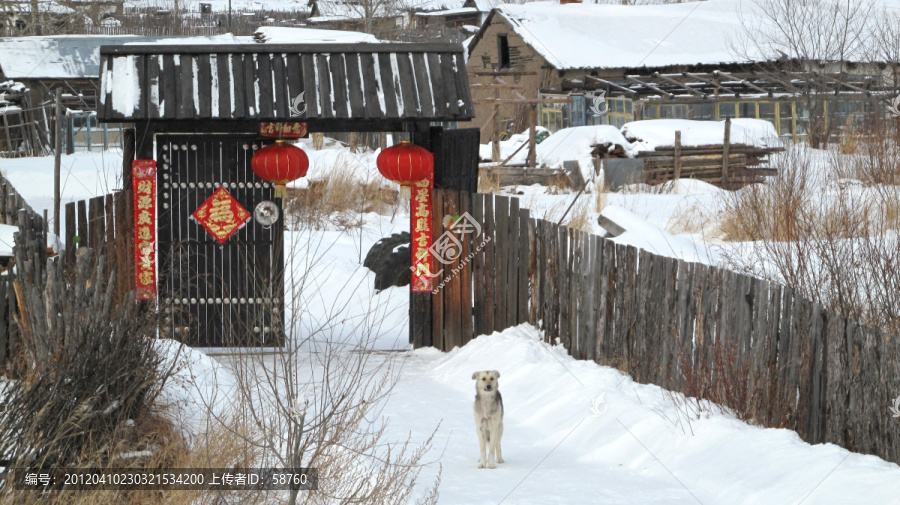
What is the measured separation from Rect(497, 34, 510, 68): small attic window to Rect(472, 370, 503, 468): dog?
3483 centimetres

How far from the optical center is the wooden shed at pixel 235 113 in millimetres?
11219

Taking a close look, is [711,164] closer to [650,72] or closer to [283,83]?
[650,72]

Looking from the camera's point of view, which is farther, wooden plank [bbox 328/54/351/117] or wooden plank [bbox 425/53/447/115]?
wooden plank [bbox 425/53/447/115]

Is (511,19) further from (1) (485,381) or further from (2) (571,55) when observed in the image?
(1) (485,381)

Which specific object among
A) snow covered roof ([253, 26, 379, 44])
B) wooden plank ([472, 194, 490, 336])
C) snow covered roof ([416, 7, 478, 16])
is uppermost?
snow covered roof ([416, 7, 478, 16])

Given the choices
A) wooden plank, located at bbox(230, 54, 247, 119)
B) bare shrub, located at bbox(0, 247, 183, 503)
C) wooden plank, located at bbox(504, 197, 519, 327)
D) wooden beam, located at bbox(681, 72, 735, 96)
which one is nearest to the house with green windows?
wooden beam, located at bbox(681, 72, 735, 96)

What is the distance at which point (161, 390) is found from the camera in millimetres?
6859

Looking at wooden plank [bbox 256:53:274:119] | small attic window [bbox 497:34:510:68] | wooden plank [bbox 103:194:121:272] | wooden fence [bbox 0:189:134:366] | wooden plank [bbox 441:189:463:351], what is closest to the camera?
wooden fence [bbox 0:189:134:366]

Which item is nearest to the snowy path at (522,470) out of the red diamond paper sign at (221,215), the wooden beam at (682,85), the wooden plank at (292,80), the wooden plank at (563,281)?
the wooden plank at (563,281)

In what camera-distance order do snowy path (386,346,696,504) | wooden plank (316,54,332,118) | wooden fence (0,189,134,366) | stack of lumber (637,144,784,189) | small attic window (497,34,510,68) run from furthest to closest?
1. small attic window (497,34,510,68)
2. stack of lumber (637,144,784,189)
3. wooden plank (316,54,332,118)
4. wooden fence (0,189,134,366)
5. snowy path (386,346,696,504)

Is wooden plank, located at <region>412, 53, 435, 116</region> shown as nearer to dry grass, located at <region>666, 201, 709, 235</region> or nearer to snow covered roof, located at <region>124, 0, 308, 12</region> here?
dry grass, located at <region>666, 201, 709, 235</region>

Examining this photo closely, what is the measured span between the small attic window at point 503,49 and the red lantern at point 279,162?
30.5 m

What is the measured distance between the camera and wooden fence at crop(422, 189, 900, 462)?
6.69 metres

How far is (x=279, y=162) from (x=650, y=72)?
93.3 feet
